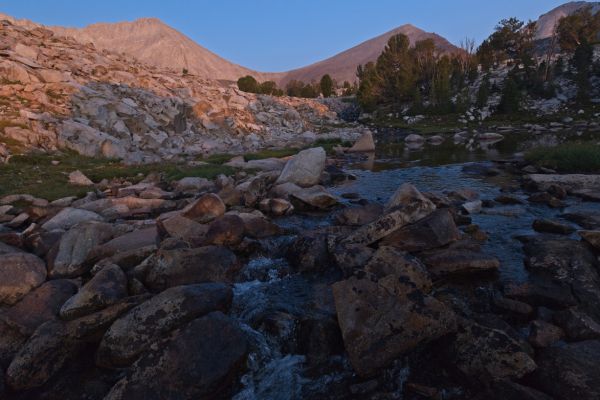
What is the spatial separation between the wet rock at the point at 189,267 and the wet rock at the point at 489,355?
505 centimetres

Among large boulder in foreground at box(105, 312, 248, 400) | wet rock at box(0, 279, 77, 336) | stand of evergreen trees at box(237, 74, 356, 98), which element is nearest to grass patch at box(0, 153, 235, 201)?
wet rock at box(0, 279, 77, 336)

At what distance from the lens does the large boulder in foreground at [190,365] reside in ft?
15.7

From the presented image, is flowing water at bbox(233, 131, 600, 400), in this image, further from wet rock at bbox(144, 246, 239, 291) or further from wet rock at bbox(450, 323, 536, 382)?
wet rock at bbox(450, 323, 536, 382)

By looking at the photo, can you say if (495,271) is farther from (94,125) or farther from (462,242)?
(94,125)

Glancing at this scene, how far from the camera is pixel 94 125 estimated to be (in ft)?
103

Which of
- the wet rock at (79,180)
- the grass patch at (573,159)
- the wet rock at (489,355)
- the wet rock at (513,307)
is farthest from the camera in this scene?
the wet rock at (79,180)

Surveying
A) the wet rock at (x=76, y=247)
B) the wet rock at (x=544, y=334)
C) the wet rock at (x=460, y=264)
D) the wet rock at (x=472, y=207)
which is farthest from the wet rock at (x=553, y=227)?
→ the wet rock at (x=76, y=247)

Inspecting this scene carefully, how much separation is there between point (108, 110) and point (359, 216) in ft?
103

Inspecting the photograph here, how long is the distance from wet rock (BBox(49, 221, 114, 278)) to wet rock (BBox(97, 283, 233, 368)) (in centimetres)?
350

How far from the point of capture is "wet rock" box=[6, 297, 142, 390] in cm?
532

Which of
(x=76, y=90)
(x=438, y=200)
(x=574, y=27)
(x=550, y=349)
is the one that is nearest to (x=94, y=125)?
(x=76, y=90)

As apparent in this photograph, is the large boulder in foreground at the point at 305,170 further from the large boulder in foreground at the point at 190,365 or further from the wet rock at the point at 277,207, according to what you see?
the large boulder in foreground at the point at 190,365

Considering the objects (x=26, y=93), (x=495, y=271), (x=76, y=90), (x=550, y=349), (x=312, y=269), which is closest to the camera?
(x=550, y=349)

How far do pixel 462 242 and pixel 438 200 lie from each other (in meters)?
4.01
